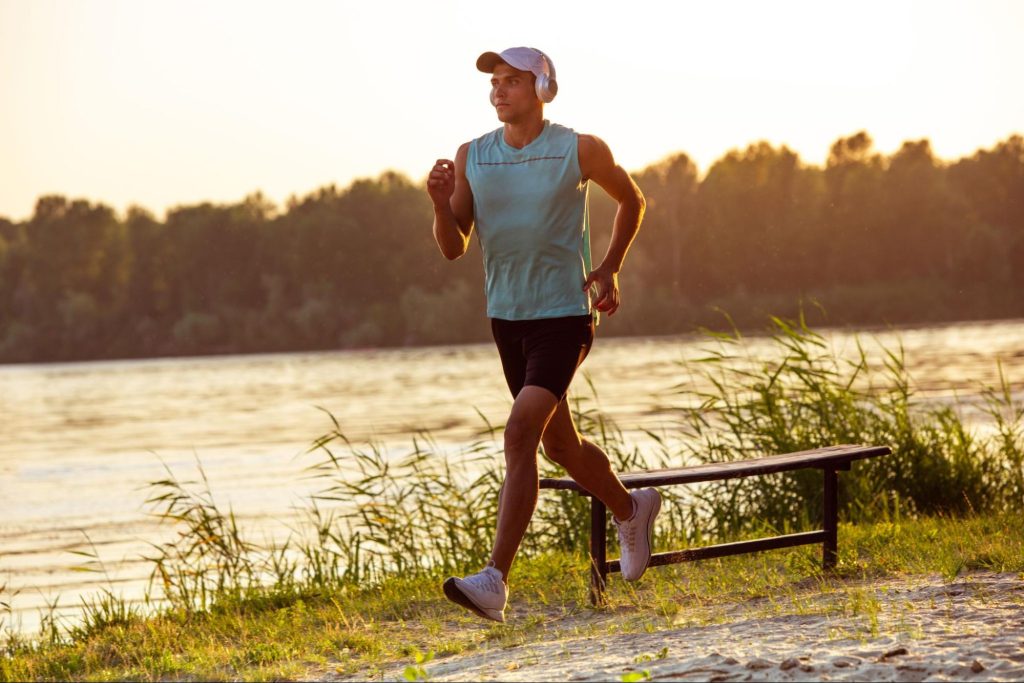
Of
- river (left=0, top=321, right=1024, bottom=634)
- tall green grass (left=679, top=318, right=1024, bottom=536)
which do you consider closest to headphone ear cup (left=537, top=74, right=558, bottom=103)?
river (left=0, top=321, right=1024, bottom=634)

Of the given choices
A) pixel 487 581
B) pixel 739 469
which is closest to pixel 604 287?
pixel 487 581

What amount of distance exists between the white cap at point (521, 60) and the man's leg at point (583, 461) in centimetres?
135

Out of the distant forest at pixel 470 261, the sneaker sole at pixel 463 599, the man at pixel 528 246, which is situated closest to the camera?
the sneaker sole at pixel 463 599

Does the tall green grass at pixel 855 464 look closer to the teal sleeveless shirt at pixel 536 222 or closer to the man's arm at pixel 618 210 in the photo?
the man's arm at pixel 618 210

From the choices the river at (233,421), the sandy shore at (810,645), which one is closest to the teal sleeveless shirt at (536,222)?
the sandy shore at (810,645)

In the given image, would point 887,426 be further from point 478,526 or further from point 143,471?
point 143,471

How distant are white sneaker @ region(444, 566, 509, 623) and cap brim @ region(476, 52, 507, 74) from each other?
2.02m

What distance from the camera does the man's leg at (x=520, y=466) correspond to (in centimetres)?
540

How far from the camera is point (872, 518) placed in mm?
9266

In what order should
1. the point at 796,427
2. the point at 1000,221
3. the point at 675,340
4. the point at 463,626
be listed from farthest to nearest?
the point at 1000,221, the point at 675,340, the point at 796,427, the point at 463,626

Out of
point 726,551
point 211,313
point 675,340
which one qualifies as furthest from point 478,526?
point 211,313

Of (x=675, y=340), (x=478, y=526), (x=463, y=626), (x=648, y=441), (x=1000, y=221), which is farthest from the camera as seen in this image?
(x=1000, y=221)

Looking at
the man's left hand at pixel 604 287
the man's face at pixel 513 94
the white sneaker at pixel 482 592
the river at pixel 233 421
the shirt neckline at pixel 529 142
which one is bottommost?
the river at pixel 233 421

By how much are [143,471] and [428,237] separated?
54.1 m
